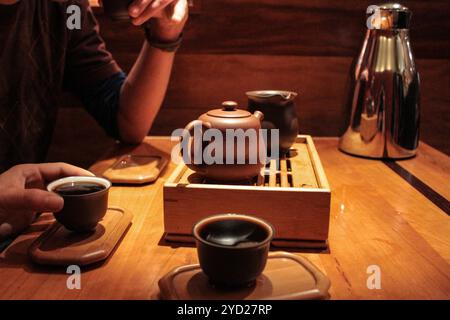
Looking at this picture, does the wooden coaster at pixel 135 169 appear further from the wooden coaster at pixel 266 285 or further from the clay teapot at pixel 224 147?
the wooden coaster at pixel 266 285

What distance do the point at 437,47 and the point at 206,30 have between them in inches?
39.7

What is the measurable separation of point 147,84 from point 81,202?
2.86 ft

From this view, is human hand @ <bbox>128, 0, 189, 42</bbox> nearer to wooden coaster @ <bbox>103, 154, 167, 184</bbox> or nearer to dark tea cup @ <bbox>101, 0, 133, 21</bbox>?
dark tea cup @ <bbox>101, 0, 133, 21</bbox>

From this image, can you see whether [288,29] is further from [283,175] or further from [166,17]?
[283,175]

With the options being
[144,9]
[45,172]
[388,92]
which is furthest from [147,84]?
[388,92]

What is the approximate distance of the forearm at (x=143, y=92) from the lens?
5.82ft

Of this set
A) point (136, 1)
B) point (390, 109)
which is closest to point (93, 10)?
point (136, 1)

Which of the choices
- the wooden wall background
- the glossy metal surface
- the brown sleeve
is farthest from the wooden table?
the wooden wall background

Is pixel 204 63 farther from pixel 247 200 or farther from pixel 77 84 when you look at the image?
pixel 247 200

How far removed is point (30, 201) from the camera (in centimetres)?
99

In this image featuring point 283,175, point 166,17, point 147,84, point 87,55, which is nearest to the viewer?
point 283,175

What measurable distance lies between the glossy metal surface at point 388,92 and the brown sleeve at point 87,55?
3.12 feet

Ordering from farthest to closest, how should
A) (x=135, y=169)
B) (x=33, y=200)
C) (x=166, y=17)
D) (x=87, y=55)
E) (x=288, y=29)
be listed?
(x=288, y=29), (x=87, y=55), (x=166, y=17), (x=135, y=169), (x=33, y=200)

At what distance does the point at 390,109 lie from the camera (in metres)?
1.73
